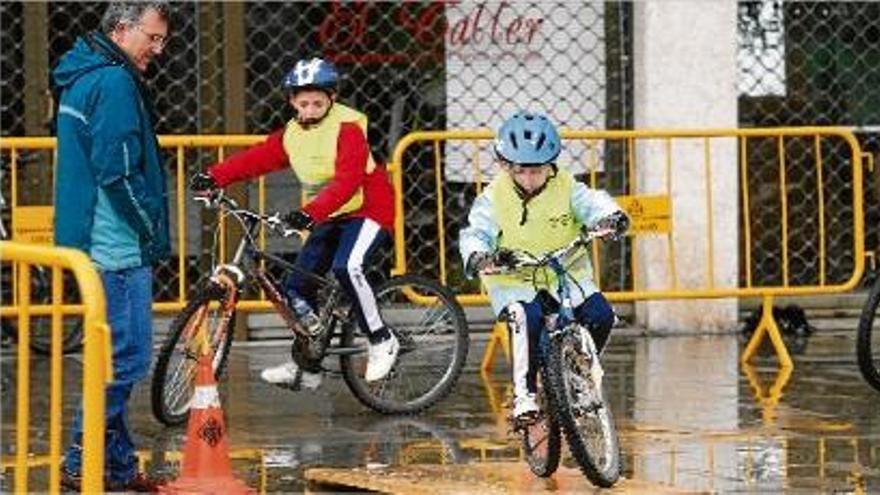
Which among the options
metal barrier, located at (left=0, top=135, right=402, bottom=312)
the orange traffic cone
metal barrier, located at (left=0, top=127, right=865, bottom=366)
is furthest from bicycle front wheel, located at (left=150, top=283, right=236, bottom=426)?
the orange traffic cone

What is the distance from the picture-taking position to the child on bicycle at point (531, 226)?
948 cm

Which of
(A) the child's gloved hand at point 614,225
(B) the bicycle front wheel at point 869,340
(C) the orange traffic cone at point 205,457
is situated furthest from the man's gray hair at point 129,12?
(B) the bicycle front wheel at point 869,340

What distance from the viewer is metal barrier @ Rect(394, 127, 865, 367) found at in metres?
14.1

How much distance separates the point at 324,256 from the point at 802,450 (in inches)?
107

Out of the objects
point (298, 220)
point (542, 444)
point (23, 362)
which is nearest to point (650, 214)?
point (298, 220)

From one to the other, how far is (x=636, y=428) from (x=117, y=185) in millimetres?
3238

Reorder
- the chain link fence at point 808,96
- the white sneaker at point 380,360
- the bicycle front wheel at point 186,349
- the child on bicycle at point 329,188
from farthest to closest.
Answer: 1. the chain link fence at point 808,96
2. the white sneaker at point 380,360
3. the child on bicycle at point 329,188
4. the bicycle front wheel at point 186,349

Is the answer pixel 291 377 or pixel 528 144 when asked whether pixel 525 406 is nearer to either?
pixel 528 144

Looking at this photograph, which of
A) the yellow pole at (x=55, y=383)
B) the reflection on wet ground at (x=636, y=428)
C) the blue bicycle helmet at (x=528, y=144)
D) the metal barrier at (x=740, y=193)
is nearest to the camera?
the yellow pole at (x=55, y=383)

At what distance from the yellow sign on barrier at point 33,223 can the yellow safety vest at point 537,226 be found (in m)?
4.48

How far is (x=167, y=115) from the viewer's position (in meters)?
15.4

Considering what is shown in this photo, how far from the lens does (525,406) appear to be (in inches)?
370

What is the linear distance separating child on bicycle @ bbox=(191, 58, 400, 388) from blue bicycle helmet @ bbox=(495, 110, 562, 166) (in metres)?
2.11

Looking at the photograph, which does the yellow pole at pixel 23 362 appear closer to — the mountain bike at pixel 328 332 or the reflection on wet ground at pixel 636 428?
the reflection on wet ground at pixel 636 428
